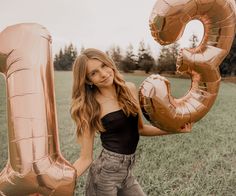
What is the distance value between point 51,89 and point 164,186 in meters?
2.17

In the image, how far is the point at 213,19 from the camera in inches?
67.6

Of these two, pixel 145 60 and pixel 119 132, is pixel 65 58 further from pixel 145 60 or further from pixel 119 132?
pixel 119 132

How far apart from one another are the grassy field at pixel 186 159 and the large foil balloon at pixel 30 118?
3.33 ft

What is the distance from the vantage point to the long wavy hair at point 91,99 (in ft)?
5.59

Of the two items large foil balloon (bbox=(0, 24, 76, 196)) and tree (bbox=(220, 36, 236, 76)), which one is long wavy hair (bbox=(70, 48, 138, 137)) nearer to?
large foil balloon (bbox=(0, 24, 76, 196))

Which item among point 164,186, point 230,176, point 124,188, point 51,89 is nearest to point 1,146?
point 164,186

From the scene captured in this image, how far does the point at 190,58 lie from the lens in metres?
1.71

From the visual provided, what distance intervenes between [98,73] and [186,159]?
2716mm

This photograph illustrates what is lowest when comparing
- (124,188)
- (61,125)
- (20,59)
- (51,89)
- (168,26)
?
(61,125)

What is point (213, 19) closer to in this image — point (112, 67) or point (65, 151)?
point (112, 67)

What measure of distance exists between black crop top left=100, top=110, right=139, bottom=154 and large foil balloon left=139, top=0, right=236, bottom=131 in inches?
5.1

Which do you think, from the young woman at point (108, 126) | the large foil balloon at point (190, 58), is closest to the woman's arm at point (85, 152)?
the young woman at point (108, 126)

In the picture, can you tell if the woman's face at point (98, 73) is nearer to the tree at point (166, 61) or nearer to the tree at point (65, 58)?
the tree at point (65, 58)

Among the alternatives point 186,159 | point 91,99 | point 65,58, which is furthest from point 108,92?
point 65,58
